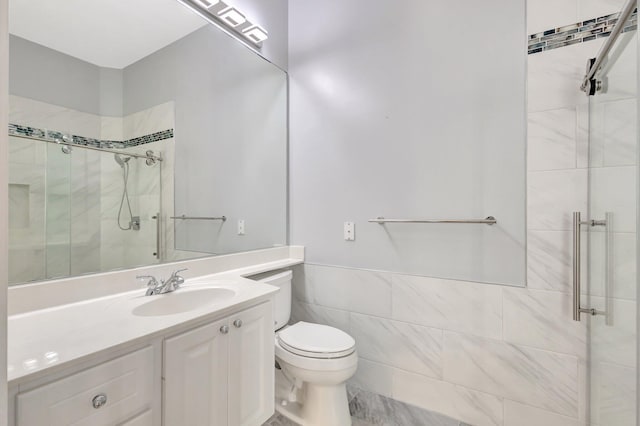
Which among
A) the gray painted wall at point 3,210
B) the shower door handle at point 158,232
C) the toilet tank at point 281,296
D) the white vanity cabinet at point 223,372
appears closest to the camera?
the gray painted wall at point 3,210

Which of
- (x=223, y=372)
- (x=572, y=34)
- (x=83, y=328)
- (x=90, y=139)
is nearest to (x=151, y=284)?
(x=83, y=328)

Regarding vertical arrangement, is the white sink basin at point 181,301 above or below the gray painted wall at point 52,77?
below

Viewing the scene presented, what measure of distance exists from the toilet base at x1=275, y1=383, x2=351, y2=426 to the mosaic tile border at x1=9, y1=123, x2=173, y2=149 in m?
1.45

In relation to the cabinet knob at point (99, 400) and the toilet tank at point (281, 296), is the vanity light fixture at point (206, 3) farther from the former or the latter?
the cabinet knob at point (99, 400)

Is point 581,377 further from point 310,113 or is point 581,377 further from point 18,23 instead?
point 18,23

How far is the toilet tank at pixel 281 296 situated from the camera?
1762 millimetres

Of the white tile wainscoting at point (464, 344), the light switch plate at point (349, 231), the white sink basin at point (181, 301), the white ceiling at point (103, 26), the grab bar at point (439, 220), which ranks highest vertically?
the white ceiling at point (103, 26)

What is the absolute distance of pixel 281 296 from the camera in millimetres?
1805

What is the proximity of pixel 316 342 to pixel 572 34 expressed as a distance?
188 cm

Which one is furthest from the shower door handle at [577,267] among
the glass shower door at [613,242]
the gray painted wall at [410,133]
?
the gray painted wall at [410,133]

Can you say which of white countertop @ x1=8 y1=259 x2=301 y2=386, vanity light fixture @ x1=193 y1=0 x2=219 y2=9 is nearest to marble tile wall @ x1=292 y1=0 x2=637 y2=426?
white countertop @ x1=8 y1=259 x2=301 y2=386

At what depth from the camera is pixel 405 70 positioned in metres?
1.70

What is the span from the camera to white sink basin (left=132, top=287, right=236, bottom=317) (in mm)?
1152

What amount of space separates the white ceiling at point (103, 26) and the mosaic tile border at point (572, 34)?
1.72m
